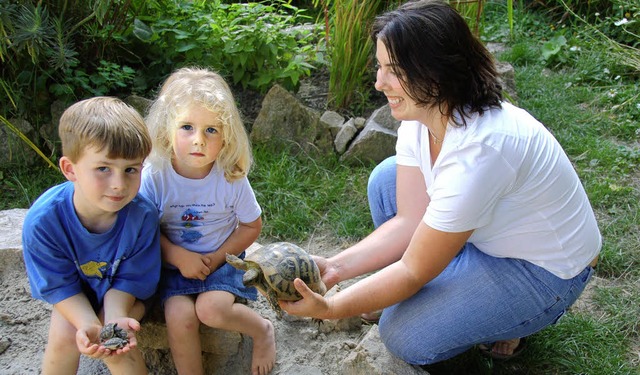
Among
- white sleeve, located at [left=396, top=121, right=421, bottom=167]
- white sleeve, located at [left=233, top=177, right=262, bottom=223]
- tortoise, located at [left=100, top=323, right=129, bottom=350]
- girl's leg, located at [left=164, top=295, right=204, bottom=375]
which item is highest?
white sleeve, located at [left=396, top=121, right=421, bottom=167]

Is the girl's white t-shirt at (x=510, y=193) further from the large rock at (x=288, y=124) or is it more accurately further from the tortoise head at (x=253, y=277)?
the large rock at (x=288, y=124)

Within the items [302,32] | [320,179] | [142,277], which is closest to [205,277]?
[142,277]

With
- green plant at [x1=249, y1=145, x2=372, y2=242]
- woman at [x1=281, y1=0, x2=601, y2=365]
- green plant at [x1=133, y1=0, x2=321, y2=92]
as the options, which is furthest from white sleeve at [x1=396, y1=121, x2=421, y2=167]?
green plant at [x1=133, y1=0, x2=321, y2=92]

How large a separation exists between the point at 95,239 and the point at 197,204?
39cm

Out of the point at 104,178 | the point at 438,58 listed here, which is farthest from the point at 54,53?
the point at 438,58

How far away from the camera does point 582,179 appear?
393 centimetres

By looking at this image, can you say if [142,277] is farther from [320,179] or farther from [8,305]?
[320,179]

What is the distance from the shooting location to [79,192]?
2324 mm

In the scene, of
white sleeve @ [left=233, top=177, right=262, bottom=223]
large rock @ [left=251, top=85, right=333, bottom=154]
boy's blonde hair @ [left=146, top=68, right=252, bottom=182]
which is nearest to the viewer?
boy's blonde hair @ [left=146, top=68, right=252, bottom=182]

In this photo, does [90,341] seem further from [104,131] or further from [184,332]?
[104,131]

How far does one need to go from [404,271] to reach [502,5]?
450 cm

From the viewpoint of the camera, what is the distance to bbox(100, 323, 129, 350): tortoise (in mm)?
2184

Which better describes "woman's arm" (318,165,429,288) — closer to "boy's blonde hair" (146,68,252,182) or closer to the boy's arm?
"boy's blonde hair" (146,68,252,182)

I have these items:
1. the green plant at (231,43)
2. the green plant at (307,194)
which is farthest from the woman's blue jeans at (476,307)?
the green plant at (231,43)
